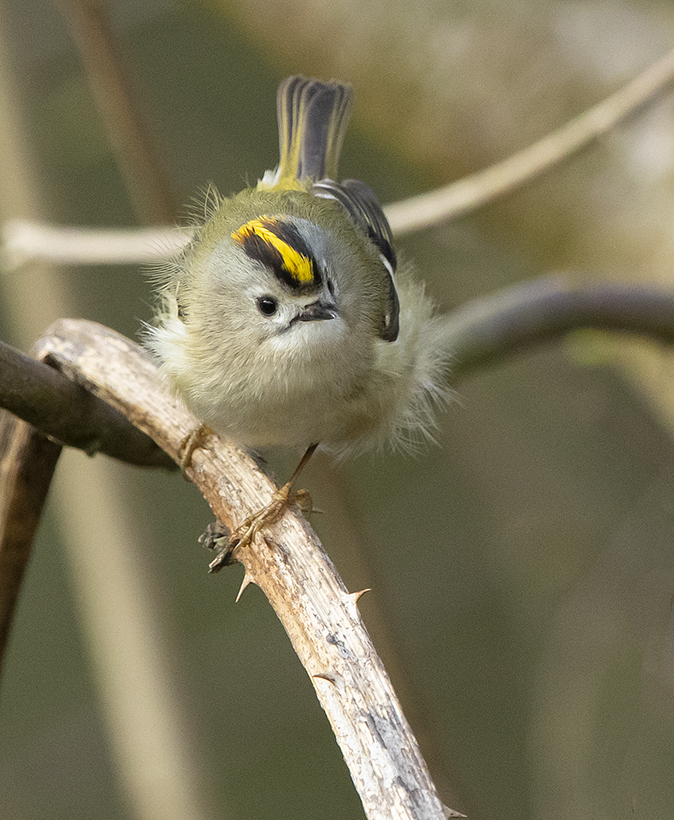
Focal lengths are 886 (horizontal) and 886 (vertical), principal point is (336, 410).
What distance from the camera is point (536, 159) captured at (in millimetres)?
2367

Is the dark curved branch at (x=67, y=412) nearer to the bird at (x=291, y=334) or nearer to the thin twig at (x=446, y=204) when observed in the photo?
the bird at (x=291, y=334)

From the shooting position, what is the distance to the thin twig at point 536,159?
7.32 ft

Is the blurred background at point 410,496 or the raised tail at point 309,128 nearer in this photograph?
the raised tail at point 309,128

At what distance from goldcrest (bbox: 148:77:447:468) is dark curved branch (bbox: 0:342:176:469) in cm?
19

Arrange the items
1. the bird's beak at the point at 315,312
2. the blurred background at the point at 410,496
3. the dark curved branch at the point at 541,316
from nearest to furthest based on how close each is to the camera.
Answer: the bird's beak at the point at 315,312, the dark curved branch at the point at 541,316, the blurred background at the point at 410,496

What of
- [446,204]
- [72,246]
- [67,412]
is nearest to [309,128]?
[446,204]

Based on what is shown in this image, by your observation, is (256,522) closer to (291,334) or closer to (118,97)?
(291,334)

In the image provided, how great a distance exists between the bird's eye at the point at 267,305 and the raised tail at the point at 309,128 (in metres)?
0.73

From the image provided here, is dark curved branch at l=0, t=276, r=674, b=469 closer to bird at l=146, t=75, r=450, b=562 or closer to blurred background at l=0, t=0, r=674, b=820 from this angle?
bird at l=146, t=75, r=450, b=562

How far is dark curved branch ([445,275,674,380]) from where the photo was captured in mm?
2199

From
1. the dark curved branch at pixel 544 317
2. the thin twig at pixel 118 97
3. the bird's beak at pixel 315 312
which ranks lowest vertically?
the bird's beak at pixel 315 312

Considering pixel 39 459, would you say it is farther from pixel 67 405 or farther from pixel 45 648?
pixel 45 648

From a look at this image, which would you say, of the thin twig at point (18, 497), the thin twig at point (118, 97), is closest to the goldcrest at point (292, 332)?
the thin twig at point (18, 497)

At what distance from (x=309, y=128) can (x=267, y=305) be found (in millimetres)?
884
